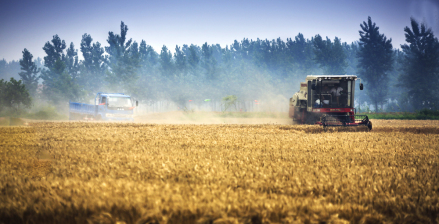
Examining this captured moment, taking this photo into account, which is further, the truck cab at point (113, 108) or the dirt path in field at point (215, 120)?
the truck cab at point (113, 108)

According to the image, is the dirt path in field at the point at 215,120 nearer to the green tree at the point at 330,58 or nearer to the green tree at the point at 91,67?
the green tree at the point at 330,58

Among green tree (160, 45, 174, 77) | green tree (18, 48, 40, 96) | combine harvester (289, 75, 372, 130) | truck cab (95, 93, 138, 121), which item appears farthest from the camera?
green tree (160, 45, 174, 77)

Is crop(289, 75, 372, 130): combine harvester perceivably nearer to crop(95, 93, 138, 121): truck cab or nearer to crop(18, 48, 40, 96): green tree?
crop(95, 93, 138, 121): truck cab

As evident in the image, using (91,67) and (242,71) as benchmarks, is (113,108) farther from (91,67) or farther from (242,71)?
(91,67)

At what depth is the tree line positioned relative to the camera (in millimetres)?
51906

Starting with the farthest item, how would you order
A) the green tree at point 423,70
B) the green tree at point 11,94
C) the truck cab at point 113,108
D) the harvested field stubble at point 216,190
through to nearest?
the green tree at point 423,70
the green tree at point 11,94
the truck cab at point 113,108
the harvested field stubble at point 216,190

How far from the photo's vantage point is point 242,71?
214 feet

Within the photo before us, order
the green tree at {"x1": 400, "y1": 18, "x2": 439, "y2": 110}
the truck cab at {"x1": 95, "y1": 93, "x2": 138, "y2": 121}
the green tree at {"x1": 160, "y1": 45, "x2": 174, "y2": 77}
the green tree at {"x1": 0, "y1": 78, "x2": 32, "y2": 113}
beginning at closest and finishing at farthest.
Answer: the truck cab at {"x1": 95, "y1": 93, "x2": 138, "y2": 121}
the green tree at {"x1": 0, "y1": 78, "x2": 32, "y2": 113}
the green tree at {"x1": 400, "y1": 18, "x2": 439, "y2": 110}
the green tree at {"x1": 160, "y1": 45, "x2": 174, "y2": 77}

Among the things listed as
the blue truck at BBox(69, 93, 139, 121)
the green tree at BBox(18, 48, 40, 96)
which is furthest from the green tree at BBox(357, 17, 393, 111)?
the green tree at BBox(18, 48, 40, 96)

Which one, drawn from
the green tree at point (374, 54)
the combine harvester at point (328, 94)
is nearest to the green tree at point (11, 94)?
the combine harvester at point (328, 94)

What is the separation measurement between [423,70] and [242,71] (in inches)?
1399

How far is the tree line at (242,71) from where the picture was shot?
51906mm

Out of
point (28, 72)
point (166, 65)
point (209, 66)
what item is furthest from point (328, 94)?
point (28, 72)

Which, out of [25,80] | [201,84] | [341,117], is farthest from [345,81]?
[25,80]
